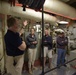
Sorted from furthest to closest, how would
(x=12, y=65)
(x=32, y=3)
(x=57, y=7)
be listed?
(x=57, y=7) → (x=12, y=65) → (x=32, y=3)

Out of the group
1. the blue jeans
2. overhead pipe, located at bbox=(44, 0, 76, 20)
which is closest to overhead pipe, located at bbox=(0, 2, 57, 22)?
overhead pipe, located at bbox=(44, 0, 76, 20)

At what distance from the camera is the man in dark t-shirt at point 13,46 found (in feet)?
8.36

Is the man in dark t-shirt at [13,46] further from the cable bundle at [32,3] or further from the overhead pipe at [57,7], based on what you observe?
the overhead pipe at [57,7]

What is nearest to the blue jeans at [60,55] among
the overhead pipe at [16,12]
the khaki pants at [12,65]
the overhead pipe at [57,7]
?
the overhead pipe at [16,12]

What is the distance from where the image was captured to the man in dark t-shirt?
100 inches

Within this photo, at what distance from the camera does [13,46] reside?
2.60 meters

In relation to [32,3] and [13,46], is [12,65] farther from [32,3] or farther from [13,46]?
[32,3]

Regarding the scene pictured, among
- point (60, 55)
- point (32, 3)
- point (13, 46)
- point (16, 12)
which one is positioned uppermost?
point (16, 12)

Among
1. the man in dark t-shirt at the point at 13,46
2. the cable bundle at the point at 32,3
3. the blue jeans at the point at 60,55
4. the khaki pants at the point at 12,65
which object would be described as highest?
the cable bundle at the point at 32,3

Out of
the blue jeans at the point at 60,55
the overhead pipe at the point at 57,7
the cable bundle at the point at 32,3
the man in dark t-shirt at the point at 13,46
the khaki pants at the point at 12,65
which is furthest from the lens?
the blue jeans at the point at 60,55

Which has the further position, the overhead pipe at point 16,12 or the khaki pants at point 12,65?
the overhead pipe at point 16,12

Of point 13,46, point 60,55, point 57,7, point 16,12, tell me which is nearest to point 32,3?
point 13,46

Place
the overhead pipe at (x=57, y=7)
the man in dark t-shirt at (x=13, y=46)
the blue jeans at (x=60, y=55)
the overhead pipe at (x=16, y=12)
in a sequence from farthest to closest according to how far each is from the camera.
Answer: the blue jeans at (x=60, y=55)
the overhead pipe at (x=57, y=7)
the overhead pipe at (x=16, y=12)
the man in dark t-shirt at (x=13, y=46)

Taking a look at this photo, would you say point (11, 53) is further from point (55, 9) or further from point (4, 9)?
point (55, 9)
